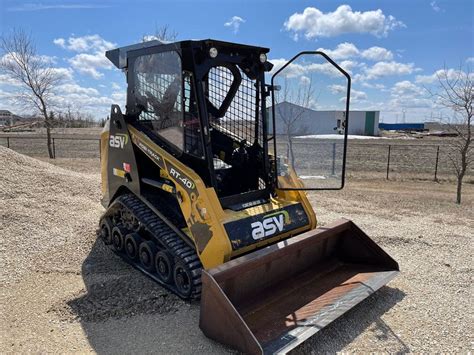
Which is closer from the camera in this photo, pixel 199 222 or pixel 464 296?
pixel 199 222

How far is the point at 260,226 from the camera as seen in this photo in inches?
160

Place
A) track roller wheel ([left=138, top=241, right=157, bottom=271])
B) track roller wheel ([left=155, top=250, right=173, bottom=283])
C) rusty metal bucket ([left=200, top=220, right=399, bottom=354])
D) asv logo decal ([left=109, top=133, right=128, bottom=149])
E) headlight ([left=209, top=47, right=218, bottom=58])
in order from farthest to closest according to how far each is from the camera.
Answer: asv logo decal ([left=109, top=133, right=128, bottom=149]) → track roller wheel ([left=138, top=241, right=157, bottom=271]) → track roller wheel ([left=155, top=250, right=173, bottom=283]) → headlight ([left=209, top=47, right=218, bottom=58]) → rusty metal bucket ([left=200, top=220, right=399, bottom=354])

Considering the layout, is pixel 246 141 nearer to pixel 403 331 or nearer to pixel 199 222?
pixel 199 222

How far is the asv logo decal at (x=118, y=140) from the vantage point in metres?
4.96

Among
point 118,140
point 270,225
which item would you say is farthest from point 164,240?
point 118,140

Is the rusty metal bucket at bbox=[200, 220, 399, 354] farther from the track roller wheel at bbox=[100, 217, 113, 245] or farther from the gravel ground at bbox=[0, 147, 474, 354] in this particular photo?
the track roller wheel at bbox=[100, 217, 113, 245]

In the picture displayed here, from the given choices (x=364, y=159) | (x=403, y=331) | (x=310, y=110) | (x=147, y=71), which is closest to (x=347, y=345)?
(x=403, y=331)

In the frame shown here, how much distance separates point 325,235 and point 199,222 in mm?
1468

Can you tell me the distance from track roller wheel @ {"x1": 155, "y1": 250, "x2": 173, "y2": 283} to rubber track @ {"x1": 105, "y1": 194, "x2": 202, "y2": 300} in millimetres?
58

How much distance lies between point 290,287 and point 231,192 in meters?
1.36

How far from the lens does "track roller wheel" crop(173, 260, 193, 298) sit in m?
3.92

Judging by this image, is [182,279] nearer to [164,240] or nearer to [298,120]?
[164,240]

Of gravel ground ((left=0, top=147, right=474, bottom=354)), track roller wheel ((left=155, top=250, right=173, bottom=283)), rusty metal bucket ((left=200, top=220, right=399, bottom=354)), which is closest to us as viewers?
rusty metal bucket ((left=200, top=220, right=399, bottom=354))

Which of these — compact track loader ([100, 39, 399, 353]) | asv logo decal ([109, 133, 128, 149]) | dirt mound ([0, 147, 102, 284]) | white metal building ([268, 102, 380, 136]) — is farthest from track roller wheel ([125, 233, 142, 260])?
white metal building ([268, 102, 380, 136])
